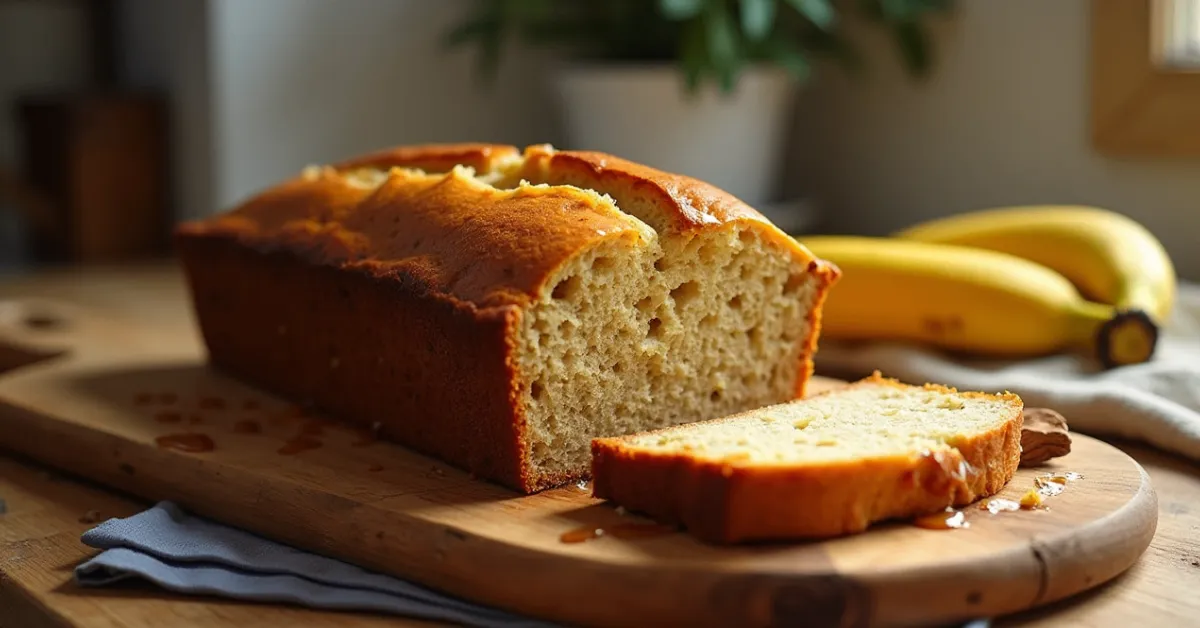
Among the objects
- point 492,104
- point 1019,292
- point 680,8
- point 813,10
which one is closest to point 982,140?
point 813,10

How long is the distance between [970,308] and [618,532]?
122 centimetres

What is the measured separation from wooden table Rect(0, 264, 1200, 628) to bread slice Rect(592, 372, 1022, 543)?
185mm

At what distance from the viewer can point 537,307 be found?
1.67m

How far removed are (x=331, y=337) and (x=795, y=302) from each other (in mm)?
770

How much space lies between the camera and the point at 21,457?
85.6 inches

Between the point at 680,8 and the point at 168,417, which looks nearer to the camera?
the point at 168,417

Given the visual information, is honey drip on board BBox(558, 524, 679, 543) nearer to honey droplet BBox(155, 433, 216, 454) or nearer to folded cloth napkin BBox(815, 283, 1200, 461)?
honey droplet BBox(155, 433, 216, 454)

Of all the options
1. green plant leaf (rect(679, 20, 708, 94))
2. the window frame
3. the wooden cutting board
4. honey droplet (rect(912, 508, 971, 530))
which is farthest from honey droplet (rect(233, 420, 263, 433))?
the window frame

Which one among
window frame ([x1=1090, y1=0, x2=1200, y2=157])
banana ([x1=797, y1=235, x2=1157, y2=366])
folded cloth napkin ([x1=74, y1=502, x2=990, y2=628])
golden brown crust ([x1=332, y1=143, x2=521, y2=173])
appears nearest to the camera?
folded cloth napkin ([x1=74, y1=502, x2=990, y2=628])

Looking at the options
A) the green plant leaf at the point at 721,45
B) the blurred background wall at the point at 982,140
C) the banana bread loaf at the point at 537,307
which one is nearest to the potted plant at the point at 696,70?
the green plant leaf at the point at 721,45

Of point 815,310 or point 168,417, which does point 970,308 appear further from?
point 168,417

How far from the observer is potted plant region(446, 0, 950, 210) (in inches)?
132

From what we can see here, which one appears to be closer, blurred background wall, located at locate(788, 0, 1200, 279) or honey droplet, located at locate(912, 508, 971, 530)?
honey droplet, located at locate(912, 508, 971, 530)

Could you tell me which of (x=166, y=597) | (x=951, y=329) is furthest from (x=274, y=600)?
(x=951, y=329)
